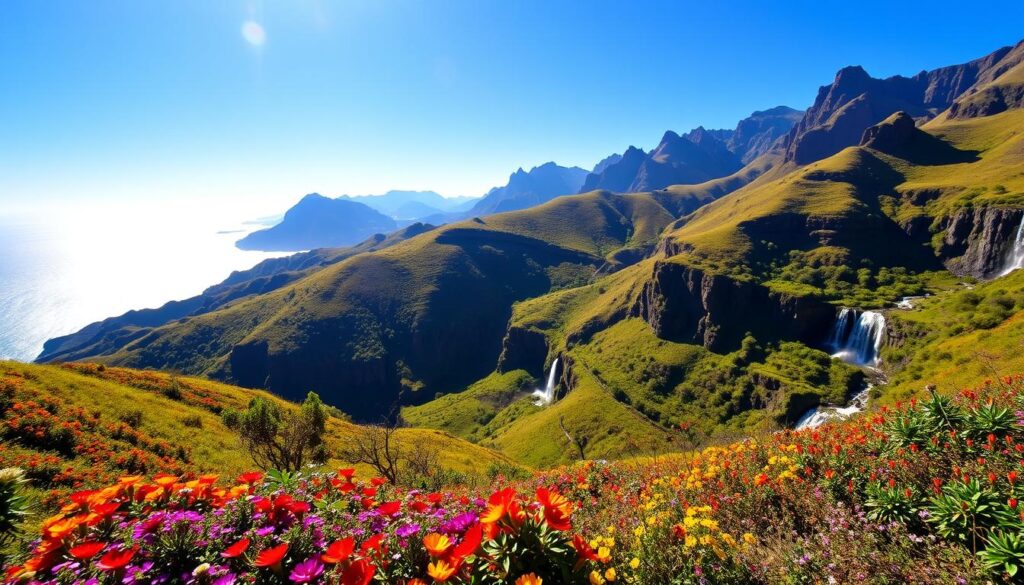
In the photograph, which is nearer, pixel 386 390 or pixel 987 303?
pixel 987 303

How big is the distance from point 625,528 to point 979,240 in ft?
450

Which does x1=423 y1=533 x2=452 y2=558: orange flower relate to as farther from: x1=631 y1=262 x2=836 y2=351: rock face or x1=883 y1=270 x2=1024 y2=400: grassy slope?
x1=631 y1=262 x2=836 y2=351: rock face

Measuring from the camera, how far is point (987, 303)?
6575 centimetres

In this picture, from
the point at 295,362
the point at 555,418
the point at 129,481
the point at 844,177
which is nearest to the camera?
the point at 129,481

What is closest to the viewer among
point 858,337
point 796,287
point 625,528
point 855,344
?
point 625,528

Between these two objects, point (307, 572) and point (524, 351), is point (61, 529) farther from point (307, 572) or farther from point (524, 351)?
point (524, 351)

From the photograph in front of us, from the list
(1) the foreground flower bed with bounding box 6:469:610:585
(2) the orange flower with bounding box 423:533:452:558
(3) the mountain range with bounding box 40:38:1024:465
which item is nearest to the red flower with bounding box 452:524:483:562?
(1) the foreground flower bed with bounding box 6:469:610:585

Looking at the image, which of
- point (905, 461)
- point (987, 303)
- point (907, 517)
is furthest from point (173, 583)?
point (987, 303)

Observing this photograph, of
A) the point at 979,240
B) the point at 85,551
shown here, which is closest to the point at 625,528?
the point at 85,551

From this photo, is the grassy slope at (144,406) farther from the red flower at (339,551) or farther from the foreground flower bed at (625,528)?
the red flower at (339,551)

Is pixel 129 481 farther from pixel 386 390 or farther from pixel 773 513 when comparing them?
pixel 386 390

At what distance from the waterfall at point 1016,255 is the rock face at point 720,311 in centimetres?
3323

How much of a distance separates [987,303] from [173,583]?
337 feet

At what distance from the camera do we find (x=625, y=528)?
713 cm
